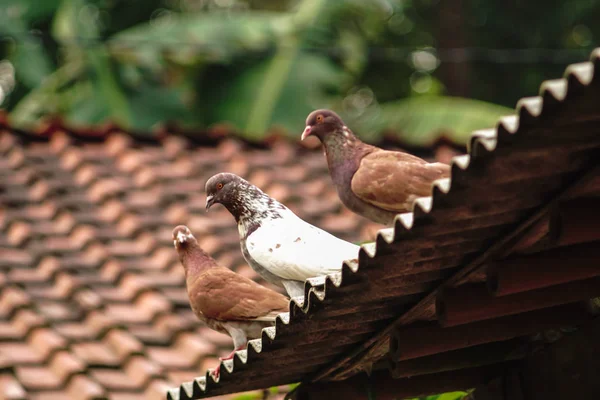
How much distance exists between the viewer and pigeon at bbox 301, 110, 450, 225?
3.74 metres

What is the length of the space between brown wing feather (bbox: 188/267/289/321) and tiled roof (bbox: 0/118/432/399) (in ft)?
5.96

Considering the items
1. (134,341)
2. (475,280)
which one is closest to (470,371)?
(475,280)

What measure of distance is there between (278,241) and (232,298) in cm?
48

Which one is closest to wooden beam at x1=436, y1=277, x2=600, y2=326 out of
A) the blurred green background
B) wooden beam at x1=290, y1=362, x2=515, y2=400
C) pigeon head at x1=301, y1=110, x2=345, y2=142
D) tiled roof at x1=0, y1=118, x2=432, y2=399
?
wooden beam at x1=290, y1=362, x2=515, y2=400

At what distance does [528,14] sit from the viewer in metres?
20.9

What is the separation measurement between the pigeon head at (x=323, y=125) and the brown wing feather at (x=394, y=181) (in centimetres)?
22

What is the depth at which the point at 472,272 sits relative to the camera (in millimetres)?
2828

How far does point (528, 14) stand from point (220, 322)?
18112 millimetres

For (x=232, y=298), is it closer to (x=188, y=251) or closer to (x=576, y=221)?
(x=188, y=251)

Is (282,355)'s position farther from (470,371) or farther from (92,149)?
(92,149)

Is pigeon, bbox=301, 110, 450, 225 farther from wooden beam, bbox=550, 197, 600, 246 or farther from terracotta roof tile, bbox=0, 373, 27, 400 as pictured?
terracotta roof tile, bbox=0, 373, 27, 400

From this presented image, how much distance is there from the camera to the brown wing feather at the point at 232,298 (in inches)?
147

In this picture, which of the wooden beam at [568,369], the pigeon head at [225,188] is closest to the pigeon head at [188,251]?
the pigeon head at [225,188]

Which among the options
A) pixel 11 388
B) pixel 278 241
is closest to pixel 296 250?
pixel 278 241
